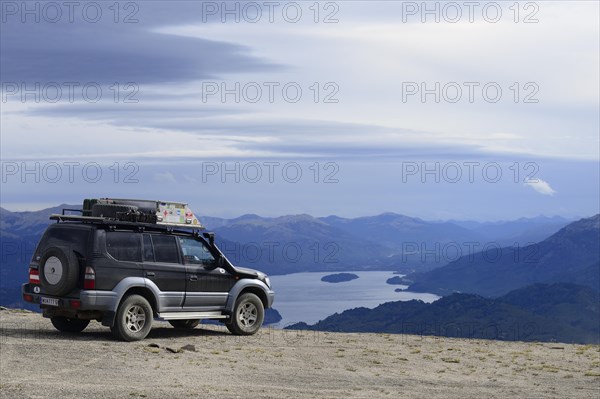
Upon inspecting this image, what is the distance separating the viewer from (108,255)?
18141 millimetres

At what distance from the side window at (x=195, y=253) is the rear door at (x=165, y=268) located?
21cm

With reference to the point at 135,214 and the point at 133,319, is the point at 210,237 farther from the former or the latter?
the point at 133,319

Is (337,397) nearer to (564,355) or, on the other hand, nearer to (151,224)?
(151,224)

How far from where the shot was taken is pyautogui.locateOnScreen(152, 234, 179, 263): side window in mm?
19094

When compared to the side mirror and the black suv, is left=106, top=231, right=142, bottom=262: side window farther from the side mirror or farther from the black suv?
the side mirror

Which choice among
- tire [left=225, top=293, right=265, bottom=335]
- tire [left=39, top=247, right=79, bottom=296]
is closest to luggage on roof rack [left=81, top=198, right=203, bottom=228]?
tire [left=39, top=247, right=79, bottom=296]

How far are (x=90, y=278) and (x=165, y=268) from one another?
182cm

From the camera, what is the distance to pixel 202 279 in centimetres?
1972

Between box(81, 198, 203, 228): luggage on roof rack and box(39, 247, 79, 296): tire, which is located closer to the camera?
box(39, 247, 79, 296): tire

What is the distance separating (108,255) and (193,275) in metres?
2.19

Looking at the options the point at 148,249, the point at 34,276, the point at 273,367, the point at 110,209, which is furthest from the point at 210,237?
the point at 273,367

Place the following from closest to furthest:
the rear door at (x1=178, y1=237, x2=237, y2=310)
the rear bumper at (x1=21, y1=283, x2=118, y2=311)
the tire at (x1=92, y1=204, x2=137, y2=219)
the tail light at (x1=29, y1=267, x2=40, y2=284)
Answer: the rear bumper at (x1=21, y1=283, x2=118, y2=311), the tail light at (x1=29, y1=267, x2=40, y2=284), the tire at (x1=92, y1=204, x2=137, y2=219), the rear door at (x1=178, y1=237, x2=237, y2=310)

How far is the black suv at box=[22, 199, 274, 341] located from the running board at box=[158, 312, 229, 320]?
22mm

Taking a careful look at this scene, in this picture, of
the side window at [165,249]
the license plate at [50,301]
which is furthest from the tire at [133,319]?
the license plate at [50,301]
